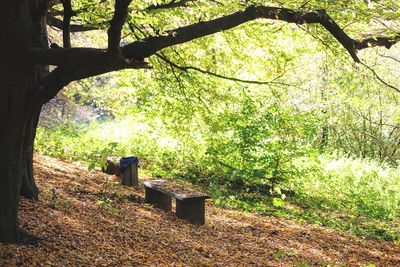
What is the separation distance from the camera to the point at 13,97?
4434 mm

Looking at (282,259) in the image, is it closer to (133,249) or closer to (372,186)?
(133,249)

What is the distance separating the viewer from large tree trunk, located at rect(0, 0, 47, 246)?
14.4 ft

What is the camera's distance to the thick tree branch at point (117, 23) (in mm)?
3443

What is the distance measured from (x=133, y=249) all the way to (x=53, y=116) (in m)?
17.6

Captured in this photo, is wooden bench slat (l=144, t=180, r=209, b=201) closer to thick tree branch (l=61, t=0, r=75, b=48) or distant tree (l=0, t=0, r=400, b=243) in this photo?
distant tree (l=0, t=0, r=400, b=243)

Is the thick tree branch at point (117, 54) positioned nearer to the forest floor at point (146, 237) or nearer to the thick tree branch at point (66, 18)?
the thick tree branch at point (66, 18)

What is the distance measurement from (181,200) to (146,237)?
1375 mm

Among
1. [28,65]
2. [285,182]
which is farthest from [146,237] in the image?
[285,182]

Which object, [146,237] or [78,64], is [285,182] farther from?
[78,64]

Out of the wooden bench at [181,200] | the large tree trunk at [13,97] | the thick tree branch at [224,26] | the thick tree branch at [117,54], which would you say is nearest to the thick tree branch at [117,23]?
the thick tree branch at [117,54]

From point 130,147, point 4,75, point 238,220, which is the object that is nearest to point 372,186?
point 238,220

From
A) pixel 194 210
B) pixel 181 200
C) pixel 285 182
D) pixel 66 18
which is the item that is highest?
pixel 66 18

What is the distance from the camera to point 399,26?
729cm

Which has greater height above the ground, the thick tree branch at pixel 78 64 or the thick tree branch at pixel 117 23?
the thick tree branch at pixel 117 23
